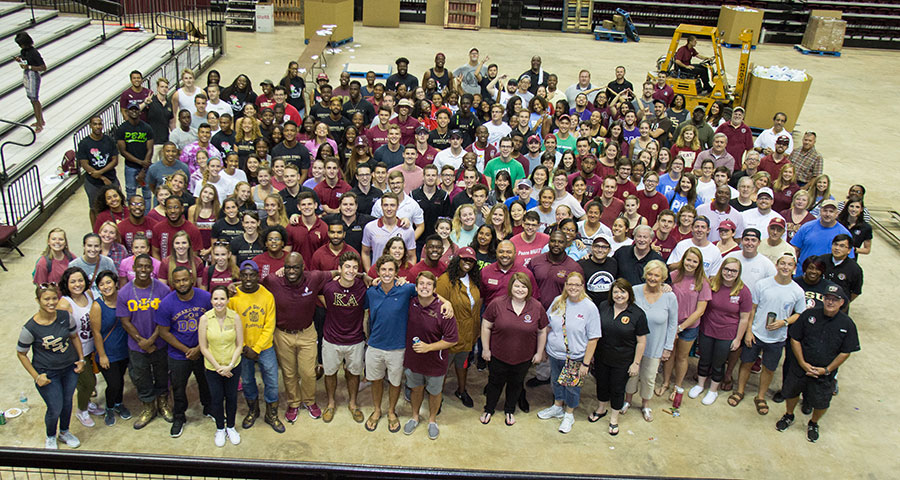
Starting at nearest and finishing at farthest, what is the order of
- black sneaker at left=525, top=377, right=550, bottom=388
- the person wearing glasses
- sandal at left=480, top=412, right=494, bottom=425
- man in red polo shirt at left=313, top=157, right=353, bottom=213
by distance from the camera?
the person wearing glasses, sandal at left=480, top=412, right=494, bottom=425, black sneaker at left=525, top=377, right=550, bottom=388, man in red polo shirt at left=313, top=157, right=353, bottom=213

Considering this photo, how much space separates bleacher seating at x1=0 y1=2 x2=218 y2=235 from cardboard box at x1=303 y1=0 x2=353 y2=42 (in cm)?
338

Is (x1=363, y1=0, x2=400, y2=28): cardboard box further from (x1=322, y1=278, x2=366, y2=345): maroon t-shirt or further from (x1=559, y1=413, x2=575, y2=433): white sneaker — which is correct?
(x1=559, y1=413, x2=575, y2=433): white sneaker

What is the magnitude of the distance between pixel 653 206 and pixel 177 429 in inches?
217

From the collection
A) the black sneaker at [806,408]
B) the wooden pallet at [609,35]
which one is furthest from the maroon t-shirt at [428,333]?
the wooden pallet at [609,35]

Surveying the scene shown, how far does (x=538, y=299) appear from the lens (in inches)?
278

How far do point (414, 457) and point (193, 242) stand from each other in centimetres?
300

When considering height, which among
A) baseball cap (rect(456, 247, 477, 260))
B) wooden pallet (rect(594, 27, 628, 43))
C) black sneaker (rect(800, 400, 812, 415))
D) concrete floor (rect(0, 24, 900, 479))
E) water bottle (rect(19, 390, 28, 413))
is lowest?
concrete floor (rect(0, 24, 900, 479))

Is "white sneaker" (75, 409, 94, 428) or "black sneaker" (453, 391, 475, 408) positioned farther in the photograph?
"black sneaker" (453, 391, 475, 408)

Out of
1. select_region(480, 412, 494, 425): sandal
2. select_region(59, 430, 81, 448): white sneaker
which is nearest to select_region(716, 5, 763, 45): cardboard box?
select_region(480, 412, 494, 425): sandal

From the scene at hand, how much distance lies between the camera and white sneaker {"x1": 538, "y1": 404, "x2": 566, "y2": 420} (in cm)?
719

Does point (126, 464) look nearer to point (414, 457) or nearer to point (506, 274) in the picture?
point (414, 457)

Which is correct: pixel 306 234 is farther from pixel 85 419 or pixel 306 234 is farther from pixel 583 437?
pixel 583 437

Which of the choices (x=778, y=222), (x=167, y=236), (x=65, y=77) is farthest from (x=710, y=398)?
(x=65, y=77)

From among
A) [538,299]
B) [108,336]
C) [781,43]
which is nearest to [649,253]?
[538,299]
